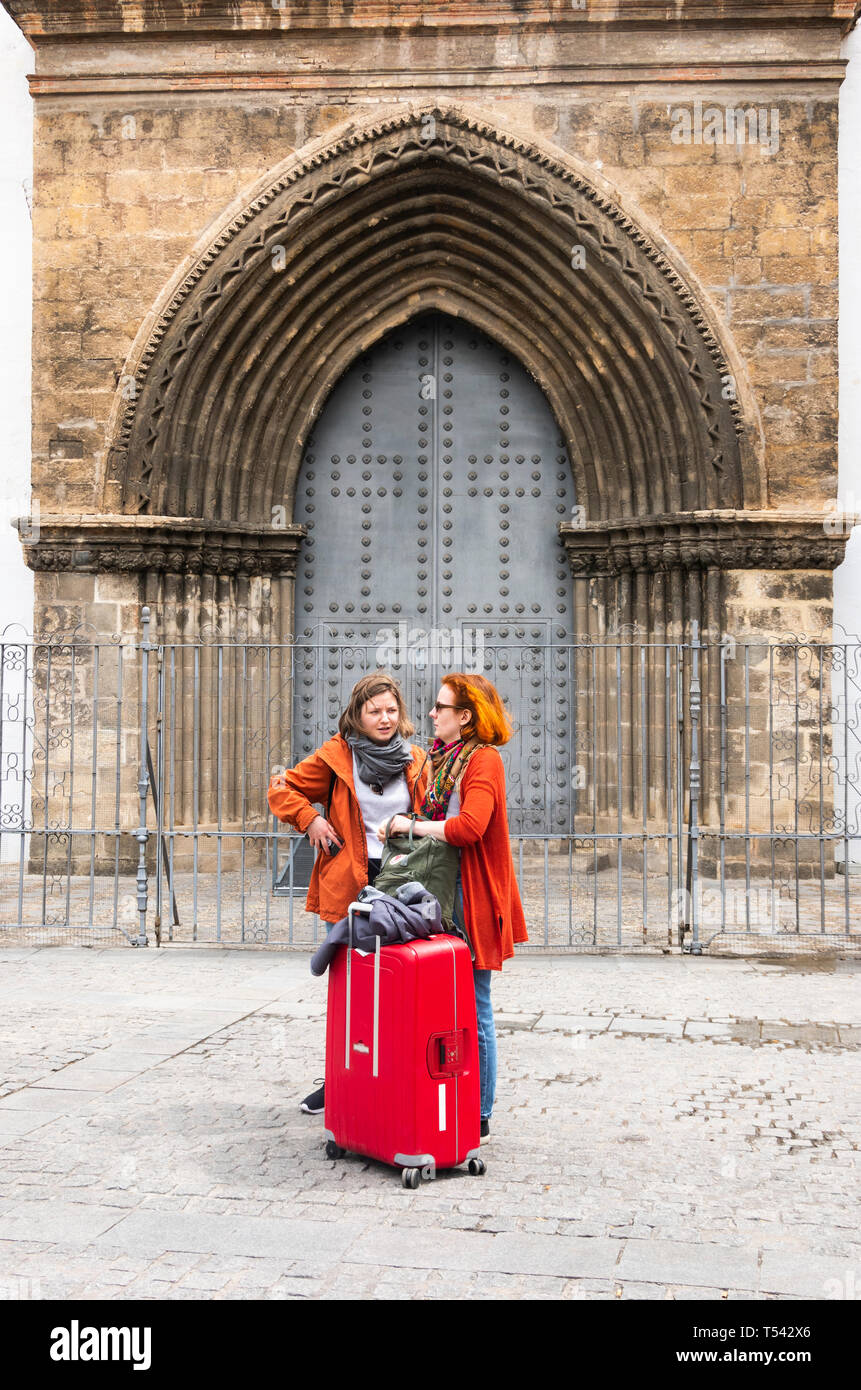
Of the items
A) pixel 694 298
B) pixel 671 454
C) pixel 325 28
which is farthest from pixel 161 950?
pixel 325 28

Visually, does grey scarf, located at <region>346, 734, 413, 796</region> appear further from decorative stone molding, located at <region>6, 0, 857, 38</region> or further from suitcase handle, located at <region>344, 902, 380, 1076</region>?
decorative stone molding, located at <region>6, 0, 857, 38</region>

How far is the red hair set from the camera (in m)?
4.87

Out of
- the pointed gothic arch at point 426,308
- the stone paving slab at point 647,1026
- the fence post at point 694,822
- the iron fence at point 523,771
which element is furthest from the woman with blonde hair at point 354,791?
the pointed gothic arch at point 426,308

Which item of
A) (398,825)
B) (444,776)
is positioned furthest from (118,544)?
(398,825)

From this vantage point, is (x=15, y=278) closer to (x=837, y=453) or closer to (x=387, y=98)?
(x=387, y=98)

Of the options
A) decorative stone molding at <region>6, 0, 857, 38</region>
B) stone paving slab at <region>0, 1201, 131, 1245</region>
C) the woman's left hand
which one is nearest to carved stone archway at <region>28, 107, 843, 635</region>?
decorative stone molding at <region>6, 0, 857, 38</region>

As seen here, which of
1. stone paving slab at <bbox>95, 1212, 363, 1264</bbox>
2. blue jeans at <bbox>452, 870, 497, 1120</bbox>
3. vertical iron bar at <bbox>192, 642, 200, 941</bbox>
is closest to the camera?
stone paving slab at <bbox>95, 1212, 363, 1264</bbox>

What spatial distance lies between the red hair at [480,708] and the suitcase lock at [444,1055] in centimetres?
101

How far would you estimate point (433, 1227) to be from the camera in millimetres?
3971

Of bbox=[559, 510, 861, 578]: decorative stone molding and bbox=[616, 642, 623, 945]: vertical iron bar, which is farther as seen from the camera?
bbox=[559, 510, 861, 578]: decorative stone molding

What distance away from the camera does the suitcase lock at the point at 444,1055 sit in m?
4.41

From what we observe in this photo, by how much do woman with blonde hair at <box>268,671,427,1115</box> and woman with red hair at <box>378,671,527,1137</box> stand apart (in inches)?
5.5

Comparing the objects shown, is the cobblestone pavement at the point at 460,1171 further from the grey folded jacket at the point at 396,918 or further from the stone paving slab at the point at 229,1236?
the grey folded jacket at the point at 396,918

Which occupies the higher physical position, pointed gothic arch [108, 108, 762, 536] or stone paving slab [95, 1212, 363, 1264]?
pointed gothic arch [108, 108, 762, 536]
